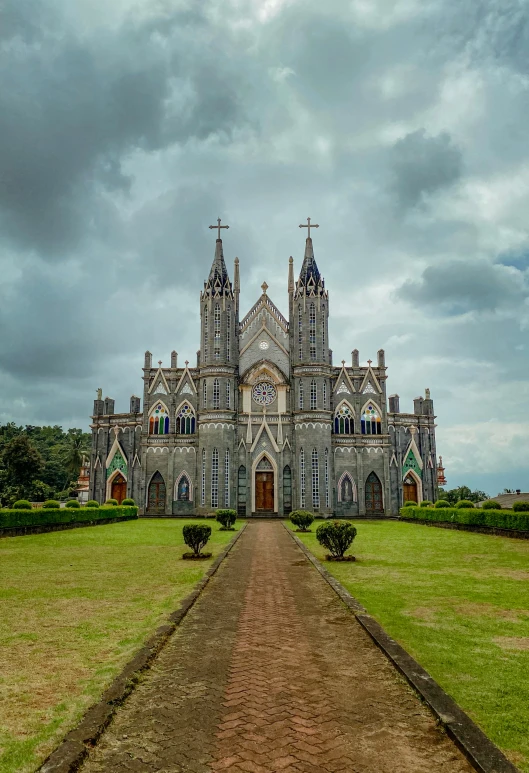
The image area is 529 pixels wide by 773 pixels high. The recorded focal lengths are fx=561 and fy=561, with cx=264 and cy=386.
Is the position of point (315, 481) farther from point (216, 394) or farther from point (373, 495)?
point (216, 394)

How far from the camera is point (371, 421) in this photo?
51719mm

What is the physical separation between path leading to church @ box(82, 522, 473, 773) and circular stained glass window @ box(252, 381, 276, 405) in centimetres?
4158

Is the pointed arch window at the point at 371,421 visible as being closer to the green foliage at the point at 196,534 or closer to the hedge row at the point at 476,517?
the hedge row at the point at 476,517

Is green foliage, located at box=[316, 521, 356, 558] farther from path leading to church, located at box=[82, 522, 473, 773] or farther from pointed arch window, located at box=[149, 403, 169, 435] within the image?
pointed arch window, located at box=[149, 403, 169, 435]

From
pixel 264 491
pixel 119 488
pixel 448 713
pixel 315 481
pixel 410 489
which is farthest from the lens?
pixel 119 488

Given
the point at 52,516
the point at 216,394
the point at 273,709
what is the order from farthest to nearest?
the point at 216,394, the point at 52,516, the point at 273,709

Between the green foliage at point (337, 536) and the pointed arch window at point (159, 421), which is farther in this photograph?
the pointed arch window at point (159, 421)

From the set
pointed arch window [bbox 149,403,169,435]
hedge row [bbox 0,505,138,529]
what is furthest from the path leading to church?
pointed arch window [bbox 149,403,169,435]

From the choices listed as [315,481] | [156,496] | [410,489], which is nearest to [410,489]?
[410,489]

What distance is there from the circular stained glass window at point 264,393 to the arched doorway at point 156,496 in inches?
449

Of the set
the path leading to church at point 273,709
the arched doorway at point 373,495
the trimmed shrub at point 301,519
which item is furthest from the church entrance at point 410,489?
the path leading to church at point 273,709

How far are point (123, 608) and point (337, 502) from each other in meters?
40.9

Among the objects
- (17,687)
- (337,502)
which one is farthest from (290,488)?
(17,687)

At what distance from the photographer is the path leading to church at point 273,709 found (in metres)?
4.62
